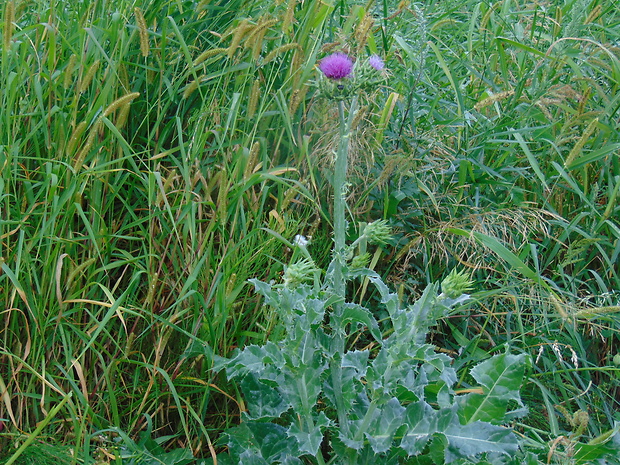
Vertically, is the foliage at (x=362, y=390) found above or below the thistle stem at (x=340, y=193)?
below

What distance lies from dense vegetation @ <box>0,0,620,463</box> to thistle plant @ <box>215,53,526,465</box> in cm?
15

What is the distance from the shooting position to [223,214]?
167 cm

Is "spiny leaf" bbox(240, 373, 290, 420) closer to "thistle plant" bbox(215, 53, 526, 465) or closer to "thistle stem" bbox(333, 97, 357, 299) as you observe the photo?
"thistle plant" bbox(215, 53, 526, 465)

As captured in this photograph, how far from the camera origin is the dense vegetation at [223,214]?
1681mm

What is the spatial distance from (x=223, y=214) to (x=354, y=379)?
54 cm

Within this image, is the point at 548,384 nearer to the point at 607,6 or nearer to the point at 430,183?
the point at 430,183

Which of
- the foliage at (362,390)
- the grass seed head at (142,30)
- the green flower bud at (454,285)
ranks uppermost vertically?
the grass seed head at (142,30)

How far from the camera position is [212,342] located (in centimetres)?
172

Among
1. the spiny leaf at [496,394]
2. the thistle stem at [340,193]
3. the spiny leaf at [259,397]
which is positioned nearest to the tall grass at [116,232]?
the spiny leaf at [259,397]

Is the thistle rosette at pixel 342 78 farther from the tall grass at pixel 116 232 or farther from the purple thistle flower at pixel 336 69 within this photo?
the tall grass at pixel 116 232

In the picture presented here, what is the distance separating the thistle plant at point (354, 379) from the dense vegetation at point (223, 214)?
0.15 meters

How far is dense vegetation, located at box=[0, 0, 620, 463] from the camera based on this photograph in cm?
168

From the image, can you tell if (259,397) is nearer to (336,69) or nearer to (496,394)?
(496,394)

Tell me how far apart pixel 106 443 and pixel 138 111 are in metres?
1.01
